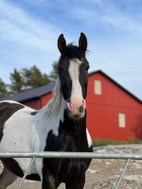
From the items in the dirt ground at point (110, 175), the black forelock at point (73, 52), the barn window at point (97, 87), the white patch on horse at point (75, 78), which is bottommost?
the dirt ground at point (110, 175)

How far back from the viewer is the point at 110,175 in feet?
26.7

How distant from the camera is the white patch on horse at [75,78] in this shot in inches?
122

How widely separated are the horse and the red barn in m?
19.5

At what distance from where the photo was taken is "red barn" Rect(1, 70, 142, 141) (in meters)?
24.6

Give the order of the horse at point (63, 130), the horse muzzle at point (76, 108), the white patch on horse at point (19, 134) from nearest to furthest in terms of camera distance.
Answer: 1. the horse muzzle at point (76, 108)
2. the horse at point (63, 130)
3. the white patch on horse at point (19, 134)

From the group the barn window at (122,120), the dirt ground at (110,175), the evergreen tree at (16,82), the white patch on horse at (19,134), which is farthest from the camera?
the evergreen tree at (16,82)

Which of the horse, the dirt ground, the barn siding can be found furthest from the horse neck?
the barn siding

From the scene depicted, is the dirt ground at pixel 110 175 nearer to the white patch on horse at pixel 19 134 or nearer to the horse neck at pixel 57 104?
the white patch on horse at pixel 19 134

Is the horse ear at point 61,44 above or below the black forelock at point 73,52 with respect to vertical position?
above

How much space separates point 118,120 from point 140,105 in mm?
3177

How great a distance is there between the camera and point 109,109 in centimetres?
2564

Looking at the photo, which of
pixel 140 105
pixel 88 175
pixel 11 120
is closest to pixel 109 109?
pixel 140 105

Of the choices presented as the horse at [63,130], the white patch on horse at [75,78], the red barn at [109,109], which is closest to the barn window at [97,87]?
the red barn at [109,109]

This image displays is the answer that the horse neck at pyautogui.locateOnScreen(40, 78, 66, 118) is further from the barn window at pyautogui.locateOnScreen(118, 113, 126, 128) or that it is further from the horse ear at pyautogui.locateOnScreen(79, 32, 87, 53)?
the barn window at pyautogui.locateOnScreen(118, 113, 126, 128)
